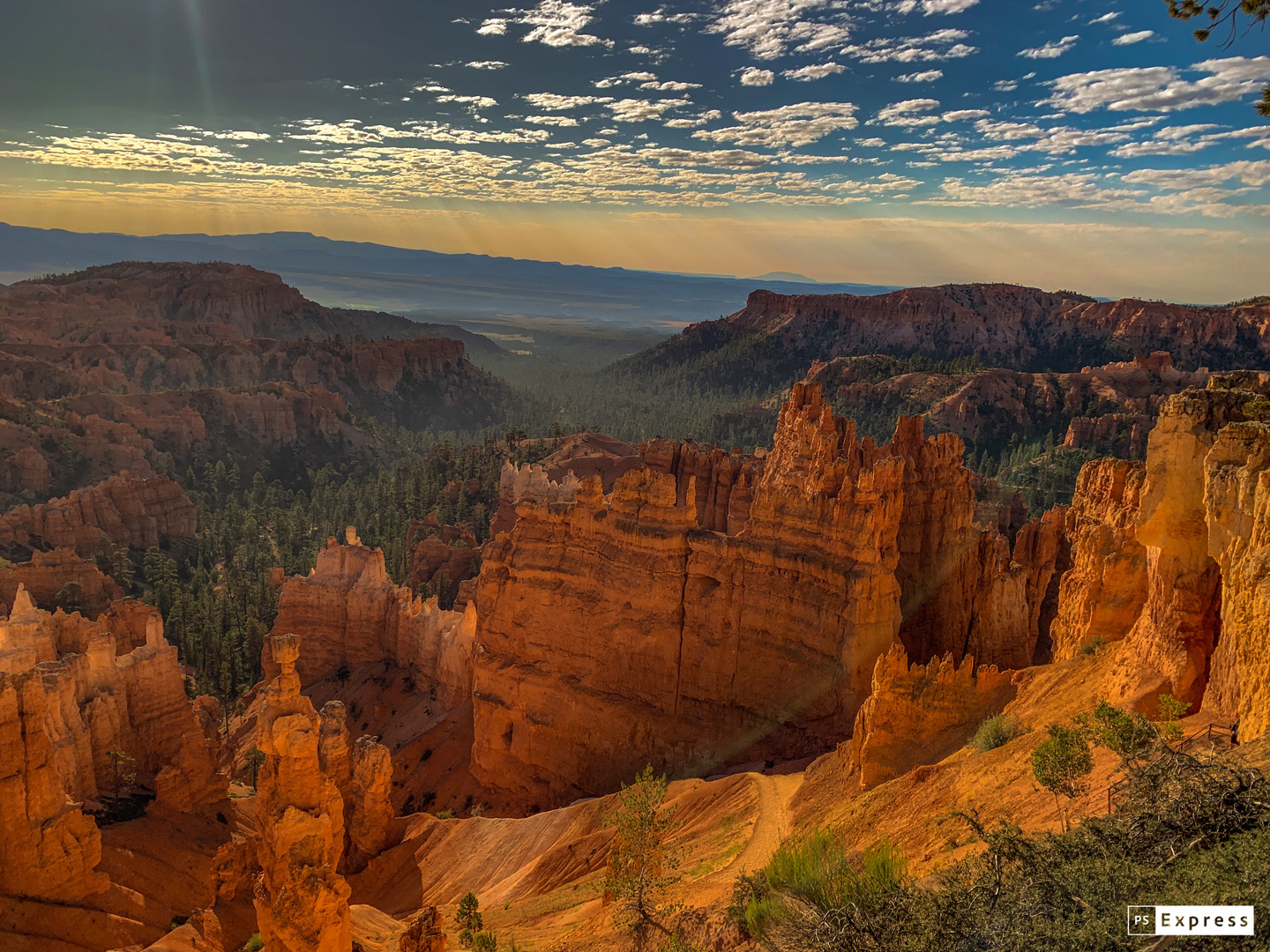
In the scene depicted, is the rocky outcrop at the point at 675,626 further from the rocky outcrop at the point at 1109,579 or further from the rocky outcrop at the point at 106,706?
the rocky outcrop at the point at 106,706

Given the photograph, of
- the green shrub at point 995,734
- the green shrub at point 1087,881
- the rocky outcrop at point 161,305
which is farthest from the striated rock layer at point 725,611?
the rocky outcrop at point 161,305

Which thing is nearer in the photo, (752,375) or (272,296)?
(752,375)

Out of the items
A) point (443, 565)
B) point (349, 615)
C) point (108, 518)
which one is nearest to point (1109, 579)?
point (349, 615)

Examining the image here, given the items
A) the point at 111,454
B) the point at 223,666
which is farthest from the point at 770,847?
the point at 111,454

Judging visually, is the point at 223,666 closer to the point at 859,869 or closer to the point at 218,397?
the point at 859,869

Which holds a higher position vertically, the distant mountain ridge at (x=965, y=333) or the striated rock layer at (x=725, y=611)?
the distant mountain ridge at (x=965, y=333)
